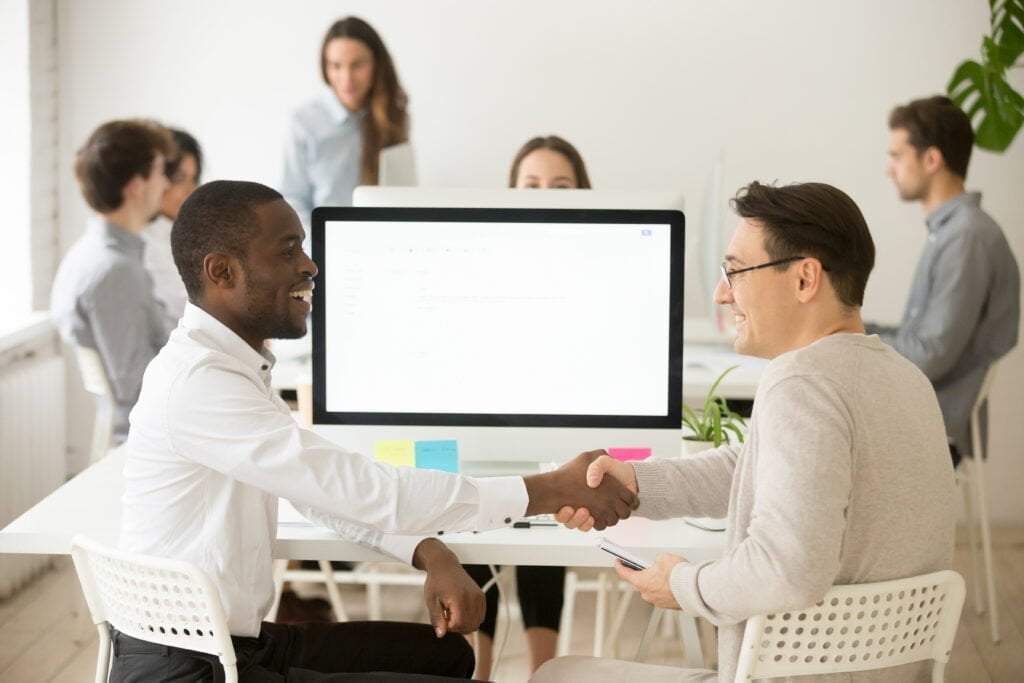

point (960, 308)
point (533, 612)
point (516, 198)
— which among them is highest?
point (516, 198)

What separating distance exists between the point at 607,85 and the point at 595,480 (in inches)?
119

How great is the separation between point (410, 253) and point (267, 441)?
1.96 ft

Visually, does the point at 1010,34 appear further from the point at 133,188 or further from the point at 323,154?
the point at 133,188

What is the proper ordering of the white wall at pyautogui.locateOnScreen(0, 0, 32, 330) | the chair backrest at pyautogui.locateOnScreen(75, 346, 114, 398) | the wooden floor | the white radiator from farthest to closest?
the white wall at pyautogui.locateOnScreen(0, 0, 32, 330) → the white radiator → the chair backrest at pyautogui.locateOnScreen(75, 346, 114, 398) → the wooden floor

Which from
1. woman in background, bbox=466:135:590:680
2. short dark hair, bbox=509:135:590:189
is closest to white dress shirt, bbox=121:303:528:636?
woman in background, bbox=466:135:590:680

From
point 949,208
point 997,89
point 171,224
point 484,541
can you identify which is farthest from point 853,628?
point 171,224

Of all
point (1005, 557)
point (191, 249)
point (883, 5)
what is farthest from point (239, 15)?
point (1005, 557)

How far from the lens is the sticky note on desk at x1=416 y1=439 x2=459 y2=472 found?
6.89ft

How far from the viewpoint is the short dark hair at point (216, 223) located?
1.76 meters

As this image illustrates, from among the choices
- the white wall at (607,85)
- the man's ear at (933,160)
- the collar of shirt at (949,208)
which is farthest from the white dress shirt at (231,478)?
the white wall at (607,85)

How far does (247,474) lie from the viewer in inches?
65.3

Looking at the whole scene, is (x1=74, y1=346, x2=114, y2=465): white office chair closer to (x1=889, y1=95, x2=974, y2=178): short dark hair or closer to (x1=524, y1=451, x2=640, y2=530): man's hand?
(x1=524, y1=451, x2=640, y2=530): man's hand

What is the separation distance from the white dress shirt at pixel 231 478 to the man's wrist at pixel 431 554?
0.17ft

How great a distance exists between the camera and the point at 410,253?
7.06 ft
